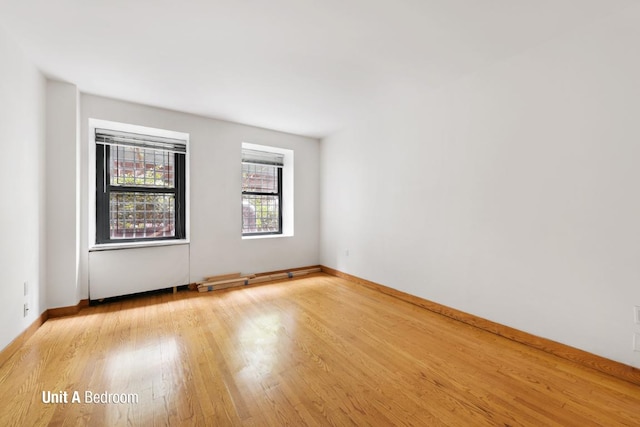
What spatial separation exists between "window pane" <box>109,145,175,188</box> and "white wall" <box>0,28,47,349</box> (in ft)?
2.69

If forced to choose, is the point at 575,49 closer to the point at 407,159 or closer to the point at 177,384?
the point at 407,159

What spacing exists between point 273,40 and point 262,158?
8.38 feet

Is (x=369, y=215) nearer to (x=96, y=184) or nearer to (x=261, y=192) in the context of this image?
(x=261, y=192)

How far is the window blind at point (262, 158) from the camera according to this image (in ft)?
14.4

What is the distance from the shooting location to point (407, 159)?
332cm

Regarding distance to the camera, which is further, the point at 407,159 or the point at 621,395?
the point at 407,159

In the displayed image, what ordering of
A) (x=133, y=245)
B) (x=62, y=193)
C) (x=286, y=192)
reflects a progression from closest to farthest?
(x=62, y=193) < (x=133, y=245) < (x=286, y=192)

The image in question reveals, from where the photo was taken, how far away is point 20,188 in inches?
87.0

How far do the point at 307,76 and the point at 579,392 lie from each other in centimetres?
318

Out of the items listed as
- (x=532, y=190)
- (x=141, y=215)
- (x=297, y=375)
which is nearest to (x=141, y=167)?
(x=141, y=215)

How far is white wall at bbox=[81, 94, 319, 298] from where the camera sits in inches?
125

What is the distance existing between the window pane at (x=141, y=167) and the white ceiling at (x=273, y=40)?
29.8 inches

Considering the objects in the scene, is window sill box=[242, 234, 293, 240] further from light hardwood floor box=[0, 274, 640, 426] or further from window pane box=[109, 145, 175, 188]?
light hardwood floor box=[0, 274, 640, 426]

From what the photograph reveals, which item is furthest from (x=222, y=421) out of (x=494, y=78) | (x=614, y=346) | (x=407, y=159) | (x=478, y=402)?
(x=494, y=78)
